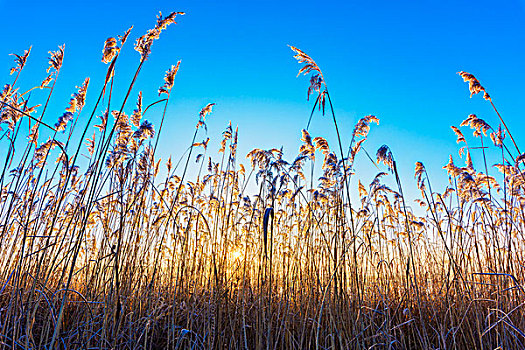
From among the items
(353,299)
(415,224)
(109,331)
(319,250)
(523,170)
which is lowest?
(109,331)

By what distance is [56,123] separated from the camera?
2391 millimetres

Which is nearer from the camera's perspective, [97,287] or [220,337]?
[220,337]

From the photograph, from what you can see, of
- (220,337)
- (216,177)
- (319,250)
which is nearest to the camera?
(220,337)

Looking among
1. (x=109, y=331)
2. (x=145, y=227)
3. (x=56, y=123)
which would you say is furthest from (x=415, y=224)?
(x=56, y=123)

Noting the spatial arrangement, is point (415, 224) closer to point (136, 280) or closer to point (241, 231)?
point (241, 231)

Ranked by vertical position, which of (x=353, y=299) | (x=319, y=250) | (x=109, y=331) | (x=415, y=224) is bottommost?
(x=109, y=331)

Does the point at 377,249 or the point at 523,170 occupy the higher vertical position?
the point at 523,170

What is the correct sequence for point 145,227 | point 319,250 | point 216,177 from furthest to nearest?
point 216,177 < point 145,227 < point 319,250

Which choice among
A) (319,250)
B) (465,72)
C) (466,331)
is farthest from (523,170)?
(319,250)

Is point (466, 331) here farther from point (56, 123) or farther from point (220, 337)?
point (56, 123)

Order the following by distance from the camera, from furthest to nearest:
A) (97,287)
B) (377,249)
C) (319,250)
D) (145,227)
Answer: (377,249)
(145,227)
(319,250)
(97,287)

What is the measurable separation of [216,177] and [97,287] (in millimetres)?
1442

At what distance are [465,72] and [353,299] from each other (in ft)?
6.28

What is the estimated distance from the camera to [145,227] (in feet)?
10.1
